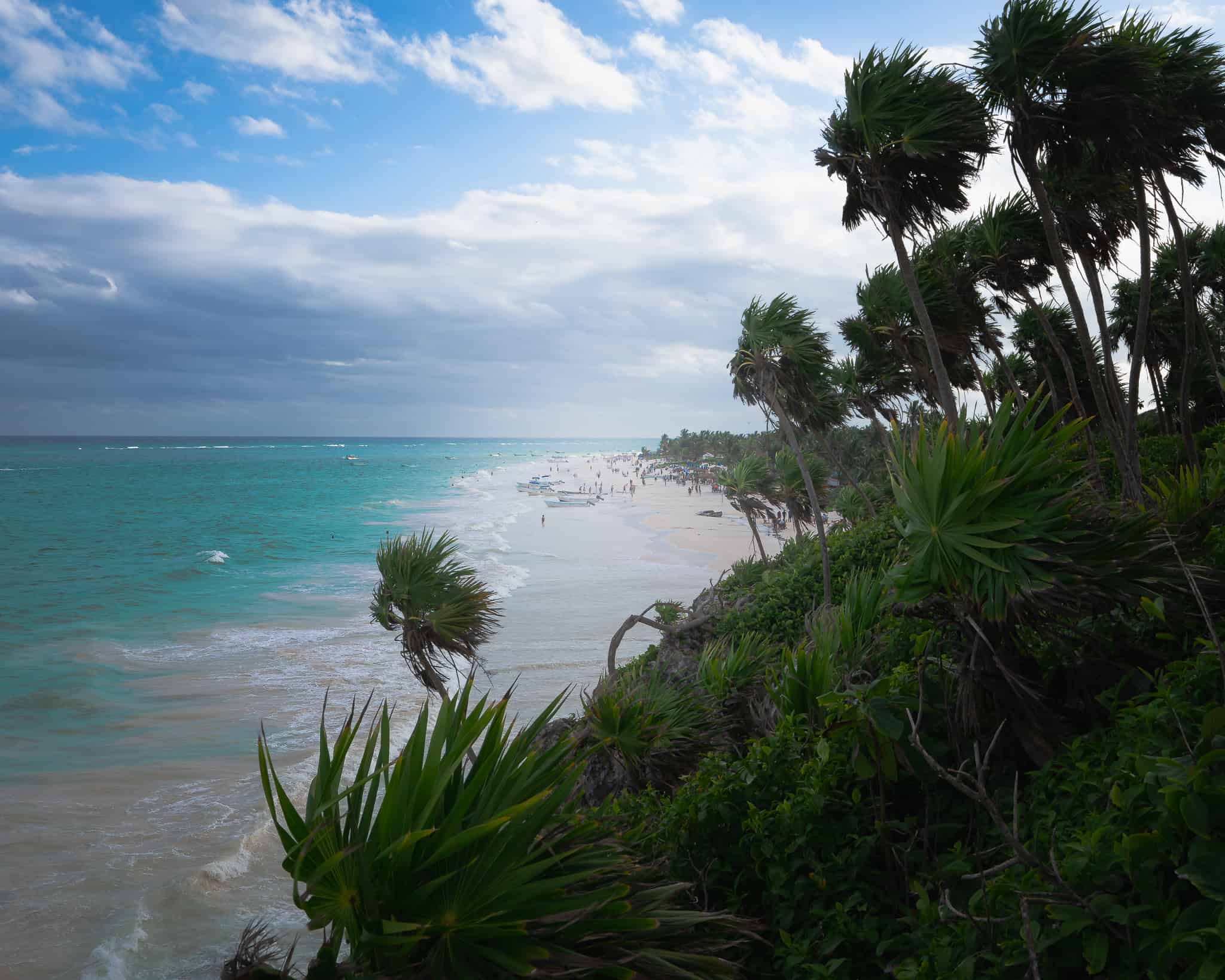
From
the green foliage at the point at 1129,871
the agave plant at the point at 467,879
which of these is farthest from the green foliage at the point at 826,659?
the agave plant at the point at 467,879

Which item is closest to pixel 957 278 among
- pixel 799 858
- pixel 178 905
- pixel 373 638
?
pixel 799 858

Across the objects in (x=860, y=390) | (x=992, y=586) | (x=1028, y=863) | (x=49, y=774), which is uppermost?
(x=860, y=390)

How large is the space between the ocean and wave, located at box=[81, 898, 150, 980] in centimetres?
3

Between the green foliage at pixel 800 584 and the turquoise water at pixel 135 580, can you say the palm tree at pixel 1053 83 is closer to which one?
the green foliage at pixel 800 584

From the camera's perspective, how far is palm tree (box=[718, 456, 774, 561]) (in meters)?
20.5

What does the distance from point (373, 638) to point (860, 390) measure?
15410 millimetres

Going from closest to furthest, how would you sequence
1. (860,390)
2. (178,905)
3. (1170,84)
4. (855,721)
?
1. (855,721)
2. (178,905)
3. (1170,84)
4. (860,390)

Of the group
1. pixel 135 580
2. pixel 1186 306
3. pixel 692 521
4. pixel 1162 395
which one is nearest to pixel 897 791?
pixel 1186 306

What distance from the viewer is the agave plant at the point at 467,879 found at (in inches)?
89.5

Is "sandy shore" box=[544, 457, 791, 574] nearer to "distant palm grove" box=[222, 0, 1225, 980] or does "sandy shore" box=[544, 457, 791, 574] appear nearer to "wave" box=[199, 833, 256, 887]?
"wave" box=[199, 833, 256, 887]

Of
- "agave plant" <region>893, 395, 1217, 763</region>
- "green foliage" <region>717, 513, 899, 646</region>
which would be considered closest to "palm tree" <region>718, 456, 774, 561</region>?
"green foliage" <region>717, 513, 899, 646</region>

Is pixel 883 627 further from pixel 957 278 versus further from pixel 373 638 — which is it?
pixel 373 638

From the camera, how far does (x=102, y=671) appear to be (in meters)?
19.4

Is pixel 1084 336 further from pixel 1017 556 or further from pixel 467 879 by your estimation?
pixel 467 879
